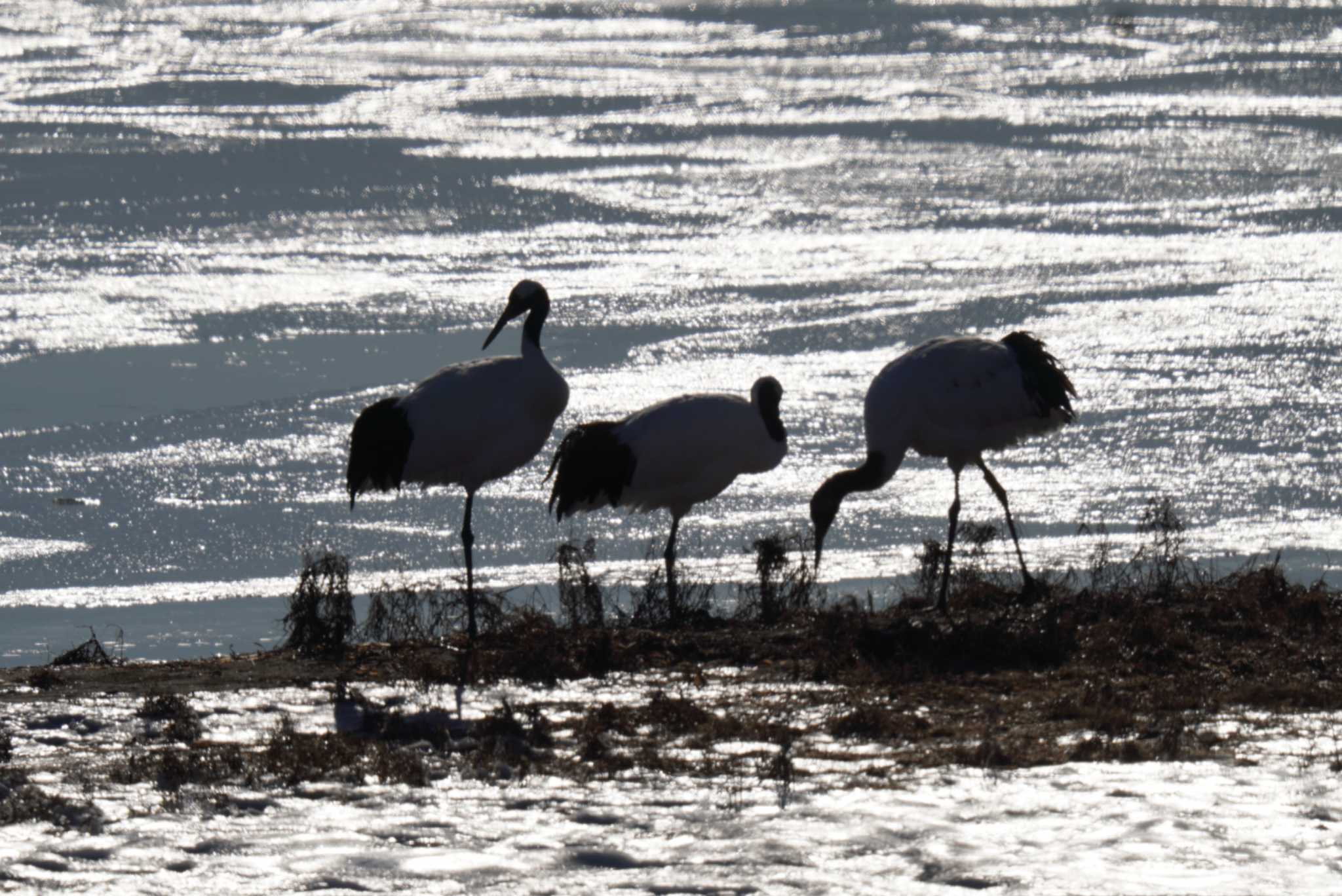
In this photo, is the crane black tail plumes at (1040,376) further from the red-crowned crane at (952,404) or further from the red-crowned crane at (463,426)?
the red-crowned crane at (463,426)

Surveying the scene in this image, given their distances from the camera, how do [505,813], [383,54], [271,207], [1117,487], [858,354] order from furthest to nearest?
[383,54]
[271,207]
[858,354]
[1117,487]
[505,813]

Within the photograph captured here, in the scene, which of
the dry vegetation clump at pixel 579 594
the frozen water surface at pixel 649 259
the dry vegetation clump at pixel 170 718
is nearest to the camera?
the dry vegetation clump at pixel 170 718

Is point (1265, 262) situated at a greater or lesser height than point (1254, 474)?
greater

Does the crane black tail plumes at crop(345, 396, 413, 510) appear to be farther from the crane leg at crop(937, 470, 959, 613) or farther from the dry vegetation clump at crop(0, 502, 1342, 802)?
the crane leg at crop(937, 470, 959, 613)

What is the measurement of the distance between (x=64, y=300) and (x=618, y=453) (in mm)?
7073

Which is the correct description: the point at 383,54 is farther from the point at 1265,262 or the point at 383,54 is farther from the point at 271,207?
the point at 1265,262

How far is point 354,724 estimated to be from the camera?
750cm

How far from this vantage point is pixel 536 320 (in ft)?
34.4

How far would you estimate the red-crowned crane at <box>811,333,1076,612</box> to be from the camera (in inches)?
392

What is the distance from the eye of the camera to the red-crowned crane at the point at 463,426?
9750 mm

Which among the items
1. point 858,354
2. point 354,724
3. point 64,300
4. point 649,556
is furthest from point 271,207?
point 354,724

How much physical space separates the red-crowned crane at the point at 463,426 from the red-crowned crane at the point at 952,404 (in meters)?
1.49

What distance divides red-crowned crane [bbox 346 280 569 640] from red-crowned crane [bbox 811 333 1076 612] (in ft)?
4.89

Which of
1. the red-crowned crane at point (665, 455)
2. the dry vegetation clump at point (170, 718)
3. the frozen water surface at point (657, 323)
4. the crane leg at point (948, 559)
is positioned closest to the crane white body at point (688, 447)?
the red-crowned crane at point (665, 455)
